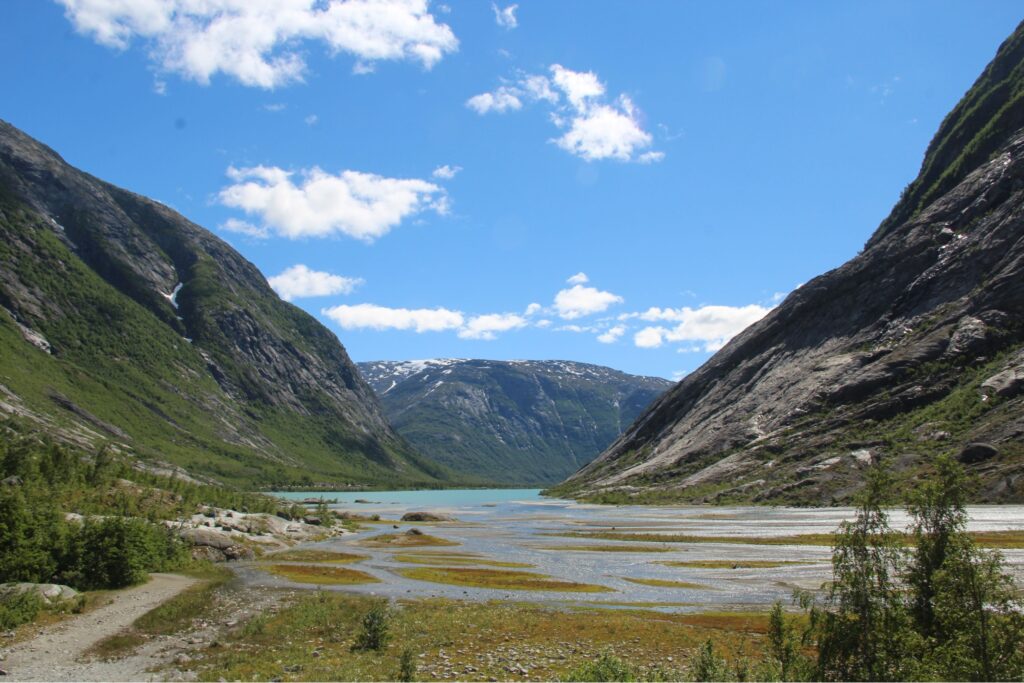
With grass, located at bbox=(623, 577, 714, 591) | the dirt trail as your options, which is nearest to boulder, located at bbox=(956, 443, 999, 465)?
grass, located at bbox=(623, 577, 714, 591)

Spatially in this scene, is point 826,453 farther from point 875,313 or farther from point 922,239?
point 922,239

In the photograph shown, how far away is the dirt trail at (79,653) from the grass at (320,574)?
14793 mm

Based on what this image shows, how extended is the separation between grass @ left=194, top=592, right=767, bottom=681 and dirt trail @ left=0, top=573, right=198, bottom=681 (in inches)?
128

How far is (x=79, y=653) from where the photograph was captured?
99.2 feet

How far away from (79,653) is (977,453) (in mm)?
129803

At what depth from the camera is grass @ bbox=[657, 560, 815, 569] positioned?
5772 centimetres

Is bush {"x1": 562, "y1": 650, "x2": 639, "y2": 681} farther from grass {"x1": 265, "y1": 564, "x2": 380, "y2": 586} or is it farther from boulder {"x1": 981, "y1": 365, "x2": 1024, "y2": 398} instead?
boulder {"x1": 981, "y1": 365, "x2": 1024, "y2": 398}

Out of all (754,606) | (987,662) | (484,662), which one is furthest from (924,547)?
(754,606)

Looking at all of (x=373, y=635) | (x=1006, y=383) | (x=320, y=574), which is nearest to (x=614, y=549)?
(x=320, y=574)

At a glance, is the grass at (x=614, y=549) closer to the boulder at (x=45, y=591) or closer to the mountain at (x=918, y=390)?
the boulder at (x=45, y=591)

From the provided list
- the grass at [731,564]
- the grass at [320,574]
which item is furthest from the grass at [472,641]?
the grass at [731,564]

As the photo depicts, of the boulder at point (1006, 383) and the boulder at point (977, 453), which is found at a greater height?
the boulder at point (1006, 383)

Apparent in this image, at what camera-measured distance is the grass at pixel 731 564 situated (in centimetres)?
5772

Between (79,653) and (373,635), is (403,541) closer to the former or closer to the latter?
(373,635)
